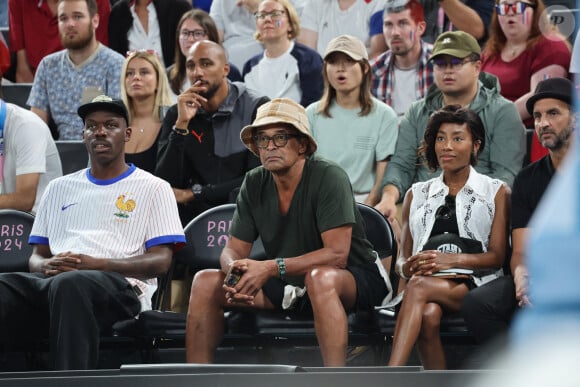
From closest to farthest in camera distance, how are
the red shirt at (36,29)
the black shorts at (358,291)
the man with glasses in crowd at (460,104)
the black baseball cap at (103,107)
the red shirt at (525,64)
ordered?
the black shorts at (358,291)
the black baseball cap at (103,107)
the man with glasses in crowd at (460,104)
the red shirt at (525,64)
the red shirt at (36,29)

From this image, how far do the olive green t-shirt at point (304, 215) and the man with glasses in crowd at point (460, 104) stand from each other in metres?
0.81

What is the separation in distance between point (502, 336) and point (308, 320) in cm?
89

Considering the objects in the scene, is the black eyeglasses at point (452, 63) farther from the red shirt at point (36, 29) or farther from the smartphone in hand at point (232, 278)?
the red shirt at point (36, 29)

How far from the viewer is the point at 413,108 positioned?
607 cm

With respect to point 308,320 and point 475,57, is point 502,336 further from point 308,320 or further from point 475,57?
point 475,57

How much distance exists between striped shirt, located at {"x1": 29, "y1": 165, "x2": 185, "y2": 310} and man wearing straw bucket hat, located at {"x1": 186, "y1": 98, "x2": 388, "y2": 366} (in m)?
0.42

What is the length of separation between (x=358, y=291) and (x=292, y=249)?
1.30ft

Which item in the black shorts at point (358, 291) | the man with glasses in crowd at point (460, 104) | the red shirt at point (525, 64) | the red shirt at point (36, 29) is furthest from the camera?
the red shirt at point (36, 29)

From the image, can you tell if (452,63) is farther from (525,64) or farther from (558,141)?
(558,141)

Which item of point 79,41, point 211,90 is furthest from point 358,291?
point 79,41

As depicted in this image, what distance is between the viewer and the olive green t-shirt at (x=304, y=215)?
4.70m

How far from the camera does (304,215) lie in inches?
189

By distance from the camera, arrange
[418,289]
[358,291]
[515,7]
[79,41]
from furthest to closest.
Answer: [79,41] → [515,7] → [358,291] → [418,289]

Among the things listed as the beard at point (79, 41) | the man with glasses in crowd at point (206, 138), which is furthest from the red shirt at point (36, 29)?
the man with glasses in crowd at point (206, 138)
